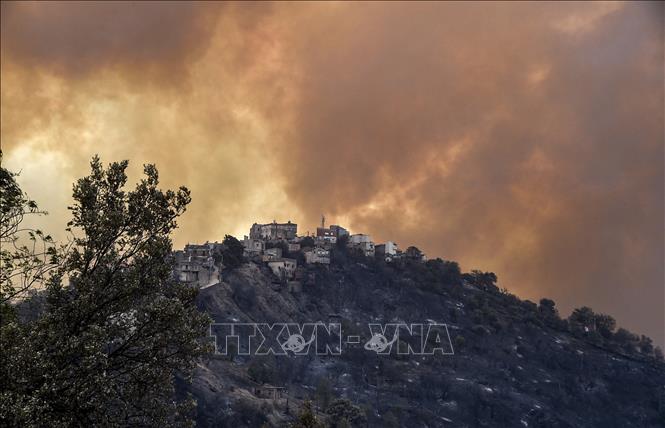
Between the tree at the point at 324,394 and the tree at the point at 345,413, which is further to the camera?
the tree at the point at 324,394

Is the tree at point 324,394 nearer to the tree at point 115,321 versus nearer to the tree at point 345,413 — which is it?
the tree at point 345,413

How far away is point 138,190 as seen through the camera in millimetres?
35812

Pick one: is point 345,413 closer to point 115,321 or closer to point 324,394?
point 324,394

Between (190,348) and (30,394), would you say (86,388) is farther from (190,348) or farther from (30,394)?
(190,348)

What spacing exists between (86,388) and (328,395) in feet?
Result: 539

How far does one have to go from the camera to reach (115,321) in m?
34.5

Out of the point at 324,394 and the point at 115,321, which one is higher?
the point at 324,394

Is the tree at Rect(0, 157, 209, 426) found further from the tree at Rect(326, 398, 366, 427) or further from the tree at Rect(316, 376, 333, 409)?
the tree at Rect(316, 376, 333, 409)

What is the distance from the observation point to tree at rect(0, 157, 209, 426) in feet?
100

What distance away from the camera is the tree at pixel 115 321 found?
30562mm

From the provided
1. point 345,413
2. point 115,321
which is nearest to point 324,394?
point 345,413

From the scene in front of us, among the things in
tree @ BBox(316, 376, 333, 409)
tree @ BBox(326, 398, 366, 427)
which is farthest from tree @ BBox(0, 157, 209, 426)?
tree @ BBox(316, 376, 333, 409)

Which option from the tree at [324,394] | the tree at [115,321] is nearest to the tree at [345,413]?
the tree at [324,394]

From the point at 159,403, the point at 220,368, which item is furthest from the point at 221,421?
the point at 159,403
